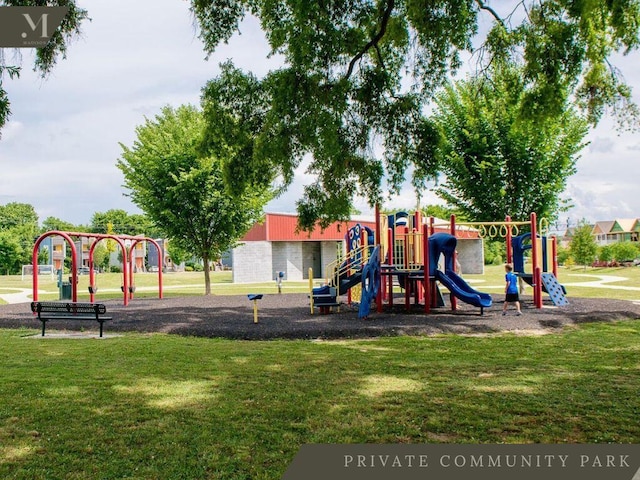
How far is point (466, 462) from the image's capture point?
4277 millimetres

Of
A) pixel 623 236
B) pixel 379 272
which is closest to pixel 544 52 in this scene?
pixel 379 272

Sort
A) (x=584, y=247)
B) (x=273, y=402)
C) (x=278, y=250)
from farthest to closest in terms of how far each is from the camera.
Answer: (x=584, y=247)
(x=278, y=250)
(x=273, y=402)

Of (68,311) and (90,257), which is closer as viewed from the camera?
(68,311)

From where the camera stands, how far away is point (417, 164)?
14.8 m

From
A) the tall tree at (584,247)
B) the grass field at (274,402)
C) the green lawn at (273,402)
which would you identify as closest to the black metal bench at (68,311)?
the grass field at (274,402)

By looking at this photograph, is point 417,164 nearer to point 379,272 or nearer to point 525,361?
point 379,272

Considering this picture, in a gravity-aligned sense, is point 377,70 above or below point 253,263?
above

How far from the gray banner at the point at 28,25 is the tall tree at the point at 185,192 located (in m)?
15.8

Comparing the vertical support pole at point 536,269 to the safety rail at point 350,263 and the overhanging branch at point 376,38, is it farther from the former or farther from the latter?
the overhanging branch at point 376,38

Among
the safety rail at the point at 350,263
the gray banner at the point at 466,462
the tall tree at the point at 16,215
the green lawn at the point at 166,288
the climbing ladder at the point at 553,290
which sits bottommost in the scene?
the gray banner at the point at 466,462

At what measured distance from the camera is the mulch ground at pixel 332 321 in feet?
39.1

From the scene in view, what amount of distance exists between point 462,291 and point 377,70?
6.24m

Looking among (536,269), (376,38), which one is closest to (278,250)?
(536,269)

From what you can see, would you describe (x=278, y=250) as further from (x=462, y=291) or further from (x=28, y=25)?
(x=28, y=25)
